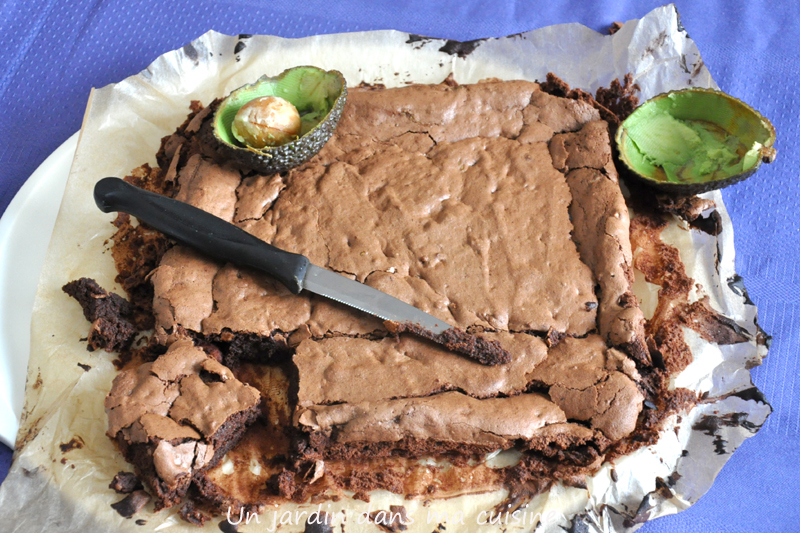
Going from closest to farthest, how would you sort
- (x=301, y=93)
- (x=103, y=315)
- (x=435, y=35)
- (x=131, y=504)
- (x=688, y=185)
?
(x=131, y=504) < (x=103, y=315) < (x=688, y=185) < (x=301, y=93) < (x=435, y=35)

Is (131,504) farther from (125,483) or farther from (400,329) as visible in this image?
(400,329)

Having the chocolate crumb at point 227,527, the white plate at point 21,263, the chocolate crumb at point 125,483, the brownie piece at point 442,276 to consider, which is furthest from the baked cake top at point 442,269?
the white plate at point 21,263

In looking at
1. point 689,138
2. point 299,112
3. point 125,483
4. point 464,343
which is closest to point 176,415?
point 125,483

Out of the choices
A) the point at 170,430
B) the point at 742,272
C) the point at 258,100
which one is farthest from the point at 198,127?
the point at 742,272

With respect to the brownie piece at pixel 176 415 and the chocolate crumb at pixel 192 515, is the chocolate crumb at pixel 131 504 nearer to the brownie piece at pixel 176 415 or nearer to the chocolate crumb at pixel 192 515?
the brownie piece at pixel 176 415

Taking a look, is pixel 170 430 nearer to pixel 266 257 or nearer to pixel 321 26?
pixel 266 257
